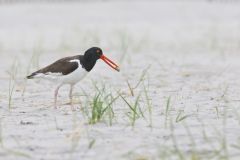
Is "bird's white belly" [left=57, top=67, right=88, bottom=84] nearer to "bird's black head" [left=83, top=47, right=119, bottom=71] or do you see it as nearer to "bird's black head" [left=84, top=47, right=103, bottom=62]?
"bird's black head" [left=83, top=47, right=119, bottom=71]

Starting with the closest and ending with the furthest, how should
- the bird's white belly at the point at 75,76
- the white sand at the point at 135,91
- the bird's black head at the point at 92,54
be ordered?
the white sand at the point at 135,91, the bird's white belly at the point at 75,76, the bird's black head at the point at 92,54

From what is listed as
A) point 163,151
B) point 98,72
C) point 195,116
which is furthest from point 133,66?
point 163,151

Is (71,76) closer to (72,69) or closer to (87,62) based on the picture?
(72,69)

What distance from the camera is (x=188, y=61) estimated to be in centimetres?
1166

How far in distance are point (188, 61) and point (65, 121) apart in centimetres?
588

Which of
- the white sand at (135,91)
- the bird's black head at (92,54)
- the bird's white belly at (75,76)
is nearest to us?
the white sand at (135,91)

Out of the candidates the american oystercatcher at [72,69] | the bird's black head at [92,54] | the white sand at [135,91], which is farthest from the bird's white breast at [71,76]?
the white sand at [135,91]

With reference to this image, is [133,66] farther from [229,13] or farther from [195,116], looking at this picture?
[229,13]

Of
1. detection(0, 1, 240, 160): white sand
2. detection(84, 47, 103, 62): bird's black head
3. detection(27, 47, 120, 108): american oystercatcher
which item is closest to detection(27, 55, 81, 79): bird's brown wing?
detection(27, 47, 120, 108): american oystercatcher

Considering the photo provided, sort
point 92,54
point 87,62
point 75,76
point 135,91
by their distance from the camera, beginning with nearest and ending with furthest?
1. point 75,76
2. point 87,62
3. point 92,54
4. point 135,91

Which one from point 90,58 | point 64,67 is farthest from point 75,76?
point 90,58

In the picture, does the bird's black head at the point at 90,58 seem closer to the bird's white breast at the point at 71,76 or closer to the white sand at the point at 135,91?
the bird's white breast at the point at 71,76

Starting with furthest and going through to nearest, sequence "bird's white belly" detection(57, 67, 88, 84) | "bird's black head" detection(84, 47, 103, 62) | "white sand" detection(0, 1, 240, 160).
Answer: "bird's black head" detection(84, 47, 103, 62) → "bird's white belly" detection(57, 67, 88, 84) → "white sand" detection(0, 1, 240, 160)

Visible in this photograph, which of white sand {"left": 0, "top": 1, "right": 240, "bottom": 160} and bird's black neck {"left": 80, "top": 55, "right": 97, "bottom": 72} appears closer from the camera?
white sand {"left": 0, "top": 1, "right": 240, "bottom": 160}
